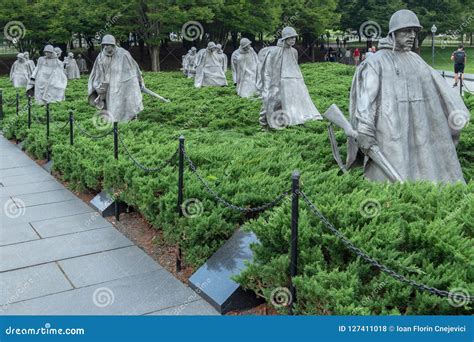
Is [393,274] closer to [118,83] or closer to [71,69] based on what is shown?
[118,83]

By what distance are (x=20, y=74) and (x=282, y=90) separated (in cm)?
1687

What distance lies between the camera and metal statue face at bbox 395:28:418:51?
19.5 ft

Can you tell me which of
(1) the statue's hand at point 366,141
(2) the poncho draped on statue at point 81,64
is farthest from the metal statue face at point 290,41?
(2) the poncho draped on statue at point 81,64

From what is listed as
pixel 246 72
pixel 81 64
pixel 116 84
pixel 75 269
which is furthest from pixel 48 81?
pixel 81 64

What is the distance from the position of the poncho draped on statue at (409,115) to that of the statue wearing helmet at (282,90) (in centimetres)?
548

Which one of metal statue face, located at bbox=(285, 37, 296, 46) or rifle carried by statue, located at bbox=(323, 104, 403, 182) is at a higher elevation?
metal statue face, located at bbox=(285, 37, 296, 46)

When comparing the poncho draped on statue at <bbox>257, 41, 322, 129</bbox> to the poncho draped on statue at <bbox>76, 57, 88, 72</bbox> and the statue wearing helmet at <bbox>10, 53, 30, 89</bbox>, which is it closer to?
the statue wearing helmet at <bbox>10, 53, 30, 89</bbox>

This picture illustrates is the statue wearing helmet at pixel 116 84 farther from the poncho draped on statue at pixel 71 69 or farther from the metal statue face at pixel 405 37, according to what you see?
the poncho draped on statue at pixel 71 69

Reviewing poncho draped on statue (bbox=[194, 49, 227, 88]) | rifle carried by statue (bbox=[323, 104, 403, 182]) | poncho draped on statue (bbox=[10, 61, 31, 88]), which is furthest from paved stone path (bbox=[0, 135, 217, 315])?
poncho draped on statue (bbox=[10, 61, 31, 88])

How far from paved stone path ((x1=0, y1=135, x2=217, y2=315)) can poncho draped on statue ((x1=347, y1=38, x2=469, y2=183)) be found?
7.79 ft

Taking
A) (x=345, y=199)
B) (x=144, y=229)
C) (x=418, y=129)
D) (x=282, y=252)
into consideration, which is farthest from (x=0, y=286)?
(x=418, y=129)

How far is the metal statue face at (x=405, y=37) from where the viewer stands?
595cm

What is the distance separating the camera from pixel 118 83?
38.5ft

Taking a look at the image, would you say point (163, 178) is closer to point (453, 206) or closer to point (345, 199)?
point (345, 199)
